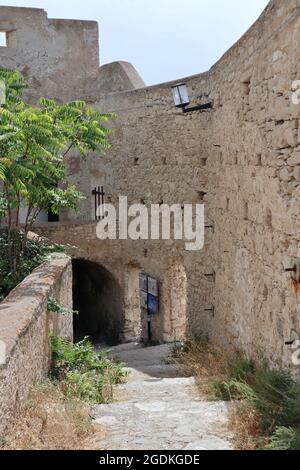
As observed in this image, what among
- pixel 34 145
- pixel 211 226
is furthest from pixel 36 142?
pixel 211 226

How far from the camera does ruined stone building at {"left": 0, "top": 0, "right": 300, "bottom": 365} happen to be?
5.81m

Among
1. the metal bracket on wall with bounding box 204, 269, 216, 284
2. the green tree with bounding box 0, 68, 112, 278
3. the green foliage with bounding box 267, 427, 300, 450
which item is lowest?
the green foliage with bounding box 267, 427, 300, 450

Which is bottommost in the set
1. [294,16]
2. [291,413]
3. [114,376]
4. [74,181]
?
[114,376]

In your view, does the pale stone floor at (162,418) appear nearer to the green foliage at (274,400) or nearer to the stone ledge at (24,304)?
the green foliage at (274,400)

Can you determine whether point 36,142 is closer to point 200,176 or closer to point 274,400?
point 200,176

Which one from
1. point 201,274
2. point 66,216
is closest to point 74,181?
point 66,216

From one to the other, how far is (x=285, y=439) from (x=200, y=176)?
6.87 meters

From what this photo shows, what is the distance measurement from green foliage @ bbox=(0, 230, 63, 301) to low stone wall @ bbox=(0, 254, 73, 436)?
0.44 m

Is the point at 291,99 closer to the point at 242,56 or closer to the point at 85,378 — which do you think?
the point at 242,56

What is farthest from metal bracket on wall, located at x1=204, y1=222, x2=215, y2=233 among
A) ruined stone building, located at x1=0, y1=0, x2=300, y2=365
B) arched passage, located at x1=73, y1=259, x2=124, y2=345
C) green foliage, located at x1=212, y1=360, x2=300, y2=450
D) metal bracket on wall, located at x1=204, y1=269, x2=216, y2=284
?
arched passage, located at x1=73, y1=259, x2=124, y2=345

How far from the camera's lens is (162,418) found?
546 cm

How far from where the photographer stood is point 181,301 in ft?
41.6

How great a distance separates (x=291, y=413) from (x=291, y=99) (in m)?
2.70

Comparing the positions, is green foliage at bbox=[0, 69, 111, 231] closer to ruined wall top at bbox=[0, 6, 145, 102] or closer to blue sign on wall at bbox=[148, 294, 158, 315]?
blue sign on wall at bbox=[148, 294, 158, 315]
